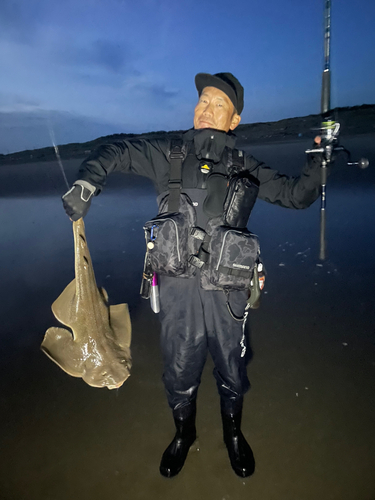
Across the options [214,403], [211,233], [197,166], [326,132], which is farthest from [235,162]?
[214,403]

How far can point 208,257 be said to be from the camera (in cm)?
234

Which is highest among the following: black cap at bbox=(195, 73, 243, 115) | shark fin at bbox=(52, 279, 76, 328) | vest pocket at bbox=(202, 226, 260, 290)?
black cap at bbox=(195, 73, 243, 115)

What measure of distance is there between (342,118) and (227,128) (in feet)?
88.4

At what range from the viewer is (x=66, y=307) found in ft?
9.66

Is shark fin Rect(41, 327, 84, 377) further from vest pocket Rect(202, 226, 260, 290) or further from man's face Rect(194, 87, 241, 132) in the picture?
man's face Rect(194, 87, 241, 132)

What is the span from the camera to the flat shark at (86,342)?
9.33 feet

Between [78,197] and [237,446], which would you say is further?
[237,446]

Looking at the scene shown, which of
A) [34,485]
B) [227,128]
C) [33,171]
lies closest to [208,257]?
[227,128]

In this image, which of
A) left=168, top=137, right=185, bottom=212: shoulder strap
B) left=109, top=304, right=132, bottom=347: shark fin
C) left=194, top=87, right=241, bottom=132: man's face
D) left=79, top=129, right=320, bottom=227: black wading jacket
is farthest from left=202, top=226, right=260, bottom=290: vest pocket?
left=109, top=304, right=132, bottom=347: shark fin

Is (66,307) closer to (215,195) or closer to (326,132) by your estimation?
(215,195)

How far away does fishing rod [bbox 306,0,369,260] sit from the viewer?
7.45 ft

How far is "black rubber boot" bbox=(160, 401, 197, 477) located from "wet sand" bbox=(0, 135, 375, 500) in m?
0.07

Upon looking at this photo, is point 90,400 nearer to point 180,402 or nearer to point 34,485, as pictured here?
point 34,485

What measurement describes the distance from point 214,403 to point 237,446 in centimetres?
54
